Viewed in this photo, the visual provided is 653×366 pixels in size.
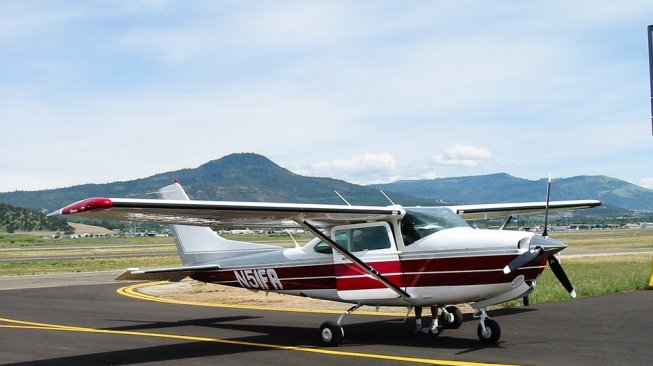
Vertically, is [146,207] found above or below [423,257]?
above

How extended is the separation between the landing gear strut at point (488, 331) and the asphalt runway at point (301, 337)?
169mm

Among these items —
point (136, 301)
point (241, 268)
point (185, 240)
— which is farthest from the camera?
point (136, 301)

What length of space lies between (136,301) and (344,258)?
9823 millimetres

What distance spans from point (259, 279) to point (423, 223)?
380cm

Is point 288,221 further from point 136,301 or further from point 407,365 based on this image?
point 136,301

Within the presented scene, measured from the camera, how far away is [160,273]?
13.7 meters

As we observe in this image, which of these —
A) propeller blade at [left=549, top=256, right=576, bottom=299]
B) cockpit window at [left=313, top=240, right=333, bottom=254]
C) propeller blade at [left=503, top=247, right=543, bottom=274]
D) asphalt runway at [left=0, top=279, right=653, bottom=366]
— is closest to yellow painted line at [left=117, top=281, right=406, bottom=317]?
asphalt runway at [left=0, top=279, right=653, bottom=366]

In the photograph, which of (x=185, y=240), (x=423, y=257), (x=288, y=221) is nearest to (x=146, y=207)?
(x=288, y=221)

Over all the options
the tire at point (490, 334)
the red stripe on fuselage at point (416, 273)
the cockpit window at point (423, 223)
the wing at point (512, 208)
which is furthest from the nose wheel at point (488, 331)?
the wing at point (512, 208)

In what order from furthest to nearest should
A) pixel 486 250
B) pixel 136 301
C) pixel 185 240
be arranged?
pixel 136 301 → pixel 185 240 → pixel 486 250

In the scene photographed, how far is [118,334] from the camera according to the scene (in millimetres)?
13398

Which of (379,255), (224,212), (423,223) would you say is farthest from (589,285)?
(224,212)

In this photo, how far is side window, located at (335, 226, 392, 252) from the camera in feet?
39.2

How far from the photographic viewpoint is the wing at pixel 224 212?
9.35m
